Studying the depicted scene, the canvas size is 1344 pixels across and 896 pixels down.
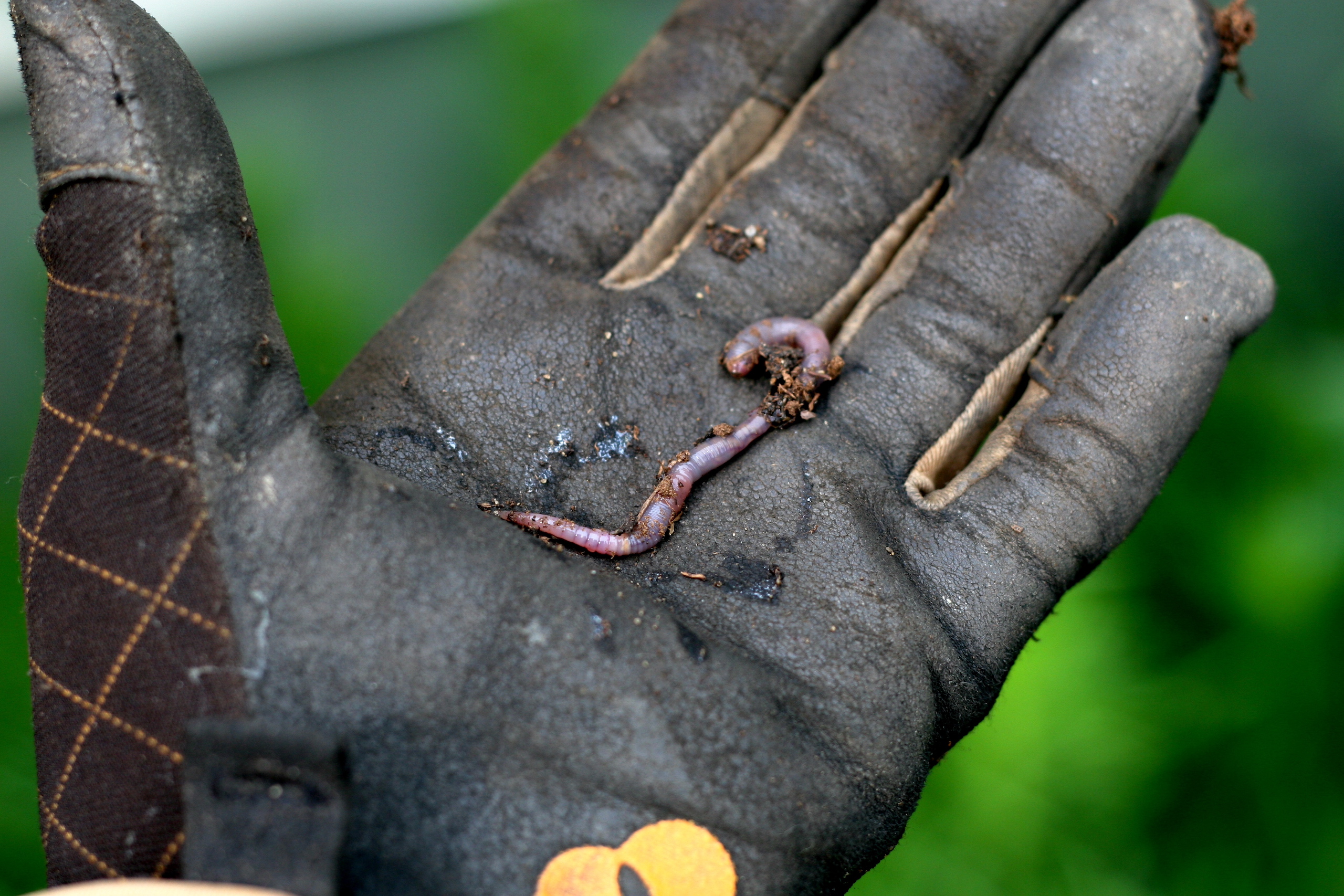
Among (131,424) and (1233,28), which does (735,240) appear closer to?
(1233,28)

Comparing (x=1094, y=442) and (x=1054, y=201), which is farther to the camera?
(x=1054, y=201)

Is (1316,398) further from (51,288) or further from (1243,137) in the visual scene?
(51,288)

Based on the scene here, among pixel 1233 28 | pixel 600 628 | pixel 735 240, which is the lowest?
pixel 600 628

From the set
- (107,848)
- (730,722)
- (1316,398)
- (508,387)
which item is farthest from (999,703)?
(107,848)

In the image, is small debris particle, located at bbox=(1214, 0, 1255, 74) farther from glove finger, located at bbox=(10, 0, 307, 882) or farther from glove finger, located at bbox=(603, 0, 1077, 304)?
glove finger, located at bbox=(10, 0, 307, 882)

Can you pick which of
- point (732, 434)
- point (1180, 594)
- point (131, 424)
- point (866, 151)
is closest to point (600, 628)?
point (732, 434)

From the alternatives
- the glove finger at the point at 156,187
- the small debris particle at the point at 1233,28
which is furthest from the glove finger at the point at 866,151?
the glove finger at the point at 156,187

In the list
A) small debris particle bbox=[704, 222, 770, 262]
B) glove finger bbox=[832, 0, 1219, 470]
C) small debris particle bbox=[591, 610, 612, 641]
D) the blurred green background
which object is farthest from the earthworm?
the blurred green background
